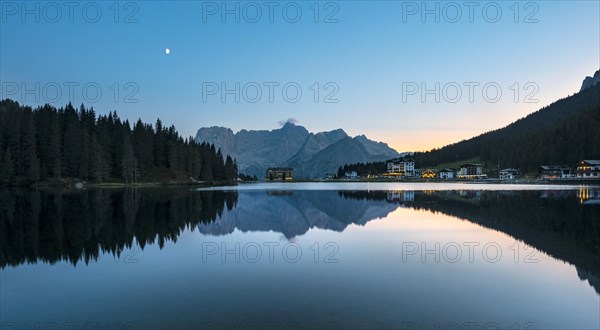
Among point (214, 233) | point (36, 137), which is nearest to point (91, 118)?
point (36, 137)

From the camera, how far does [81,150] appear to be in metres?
128

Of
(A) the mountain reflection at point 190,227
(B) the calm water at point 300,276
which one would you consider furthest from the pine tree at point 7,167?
(B) the calm water at point 300,276

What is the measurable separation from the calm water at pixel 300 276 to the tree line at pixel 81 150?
348 feet

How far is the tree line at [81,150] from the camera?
122938 millimetres

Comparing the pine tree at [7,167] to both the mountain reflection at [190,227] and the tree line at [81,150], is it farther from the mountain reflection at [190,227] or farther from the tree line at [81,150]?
the mountain reflection at [190,227]

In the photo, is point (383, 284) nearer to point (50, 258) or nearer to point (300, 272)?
point (300, 272)

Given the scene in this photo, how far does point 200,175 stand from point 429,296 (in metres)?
174

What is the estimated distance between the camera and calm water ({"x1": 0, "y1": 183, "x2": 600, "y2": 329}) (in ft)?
39.2

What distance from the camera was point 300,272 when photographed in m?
18.1

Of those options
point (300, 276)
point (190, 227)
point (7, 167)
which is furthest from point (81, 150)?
point (300, 276)

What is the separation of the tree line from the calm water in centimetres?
10620

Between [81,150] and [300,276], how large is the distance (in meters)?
135

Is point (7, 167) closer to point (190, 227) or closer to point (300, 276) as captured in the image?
point (190, 227)

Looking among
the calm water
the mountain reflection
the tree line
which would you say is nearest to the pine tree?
the tree line
